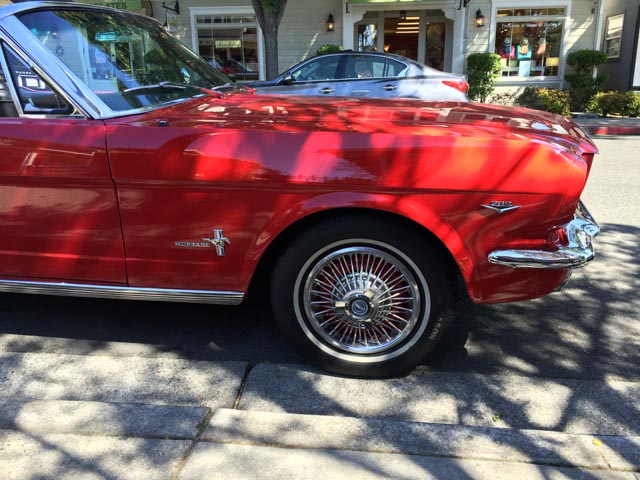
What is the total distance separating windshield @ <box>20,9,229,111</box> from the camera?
296cm

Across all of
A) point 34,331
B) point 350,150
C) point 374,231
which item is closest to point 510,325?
point 374,231

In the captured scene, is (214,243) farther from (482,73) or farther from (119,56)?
(482,73)

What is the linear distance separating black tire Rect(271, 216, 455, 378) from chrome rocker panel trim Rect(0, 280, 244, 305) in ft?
0.89

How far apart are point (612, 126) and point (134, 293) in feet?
41.2

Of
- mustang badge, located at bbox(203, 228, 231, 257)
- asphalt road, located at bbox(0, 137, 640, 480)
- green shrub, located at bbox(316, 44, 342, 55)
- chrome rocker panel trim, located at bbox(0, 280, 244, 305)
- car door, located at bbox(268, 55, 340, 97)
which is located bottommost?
asphalt road, located at bbox(0, 137, 640, 480)

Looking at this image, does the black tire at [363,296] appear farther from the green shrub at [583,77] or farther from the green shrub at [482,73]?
the green shrub at [583,77]

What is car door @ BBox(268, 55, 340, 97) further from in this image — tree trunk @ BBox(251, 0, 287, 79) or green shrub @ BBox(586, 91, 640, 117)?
green shrub @ BBox(586, 91, 640, 117)

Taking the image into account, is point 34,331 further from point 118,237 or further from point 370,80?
point 370,80

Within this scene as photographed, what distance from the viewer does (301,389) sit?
2.77 metres

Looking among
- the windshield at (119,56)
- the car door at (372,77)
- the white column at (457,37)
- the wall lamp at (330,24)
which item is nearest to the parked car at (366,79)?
the car door at (372,77)

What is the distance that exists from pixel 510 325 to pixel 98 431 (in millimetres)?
2458

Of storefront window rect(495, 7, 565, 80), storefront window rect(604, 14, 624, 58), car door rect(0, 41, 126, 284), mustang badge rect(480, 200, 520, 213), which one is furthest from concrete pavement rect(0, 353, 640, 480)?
storefront window rect(604, 14, 624, 58)

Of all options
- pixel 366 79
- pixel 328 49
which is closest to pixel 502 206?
pixel 366 79

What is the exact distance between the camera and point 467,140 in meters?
2.50
